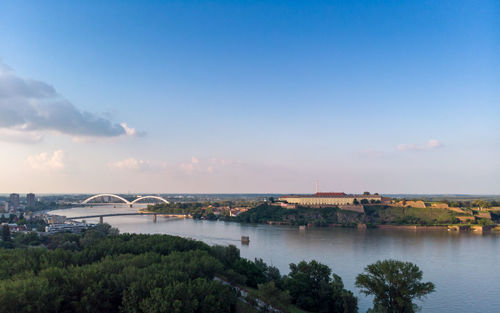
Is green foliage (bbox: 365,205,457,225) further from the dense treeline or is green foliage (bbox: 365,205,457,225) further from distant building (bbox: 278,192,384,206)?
the dense treeline

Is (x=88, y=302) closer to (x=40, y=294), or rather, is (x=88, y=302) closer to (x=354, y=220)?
(x=40, y=294)

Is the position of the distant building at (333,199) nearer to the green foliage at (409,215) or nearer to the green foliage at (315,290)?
the green foliage at (409,215)

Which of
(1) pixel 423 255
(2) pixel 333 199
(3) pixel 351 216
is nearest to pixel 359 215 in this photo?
(3) pixel 351 216

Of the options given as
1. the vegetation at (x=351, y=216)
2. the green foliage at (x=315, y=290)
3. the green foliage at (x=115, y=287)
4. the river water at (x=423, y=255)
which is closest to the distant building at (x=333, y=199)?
the vegetation at (x=351, y=216)

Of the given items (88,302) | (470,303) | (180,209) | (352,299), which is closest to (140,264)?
(88,302)

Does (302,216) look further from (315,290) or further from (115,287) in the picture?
(115,287)
